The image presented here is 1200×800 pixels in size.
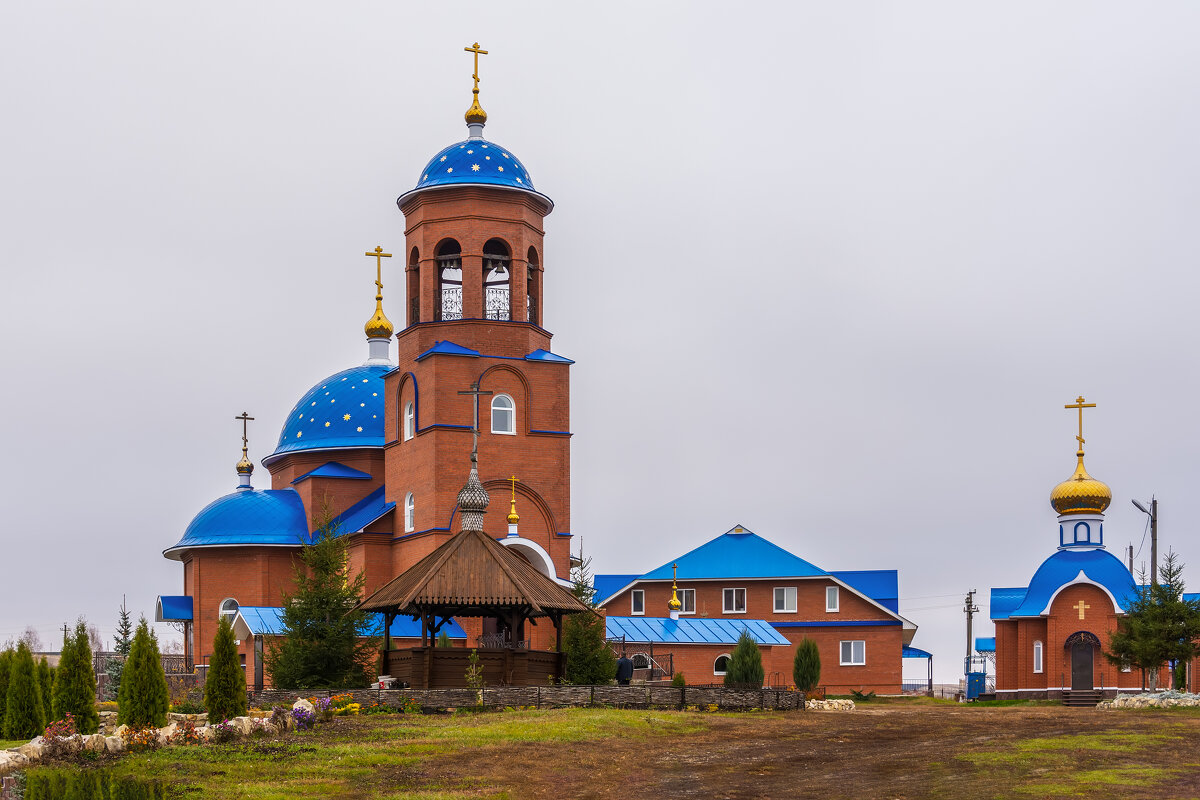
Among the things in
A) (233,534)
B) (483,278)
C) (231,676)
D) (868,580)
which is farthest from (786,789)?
(868,580)

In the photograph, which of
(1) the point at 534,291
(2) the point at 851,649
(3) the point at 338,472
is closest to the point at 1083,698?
(2) the point at 851,649

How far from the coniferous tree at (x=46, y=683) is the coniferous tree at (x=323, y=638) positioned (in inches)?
219

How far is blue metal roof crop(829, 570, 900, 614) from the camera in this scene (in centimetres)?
5338

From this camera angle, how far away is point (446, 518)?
38000 mm

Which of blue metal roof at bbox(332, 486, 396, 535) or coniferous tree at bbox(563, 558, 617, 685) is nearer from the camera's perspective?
coniferous tree at bbox(563, 558, 617, 685)

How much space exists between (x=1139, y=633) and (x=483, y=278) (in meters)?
18.0

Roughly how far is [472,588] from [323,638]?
15.4 feet

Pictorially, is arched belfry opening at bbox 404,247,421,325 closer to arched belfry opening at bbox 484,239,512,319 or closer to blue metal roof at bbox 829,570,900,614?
arched belfry opening at bbox 484,239,512,319

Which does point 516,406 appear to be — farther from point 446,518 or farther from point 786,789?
point 786,789

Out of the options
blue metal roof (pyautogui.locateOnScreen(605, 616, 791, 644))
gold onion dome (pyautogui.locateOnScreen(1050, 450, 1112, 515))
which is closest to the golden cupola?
gold onion dome (pyautogui.locateOnScreen(1050, 450, 1112, 515))

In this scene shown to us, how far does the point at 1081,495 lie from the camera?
44.0 meters

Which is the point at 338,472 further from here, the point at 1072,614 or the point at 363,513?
the point at 1072,614

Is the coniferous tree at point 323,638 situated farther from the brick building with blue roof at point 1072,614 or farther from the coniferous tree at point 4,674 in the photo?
the brick building with blue roof at point 1072,614

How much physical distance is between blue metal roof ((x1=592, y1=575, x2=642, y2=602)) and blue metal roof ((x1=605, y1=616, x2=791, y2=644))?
522 cm
